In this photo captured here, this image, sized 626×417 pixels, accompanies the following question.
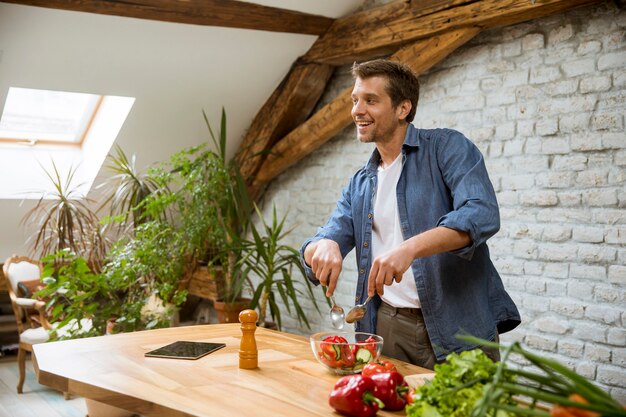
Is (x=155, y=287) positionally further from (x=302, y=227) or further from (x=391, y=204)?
(x=391, y=204)

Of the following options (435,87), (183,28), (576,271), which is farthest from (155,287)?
(576,271)

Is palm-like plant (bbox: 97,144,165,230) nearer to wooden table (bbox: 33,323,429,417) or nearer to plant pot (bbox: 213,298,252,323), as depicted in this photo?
plant pot (bbox: 213,298,252,323)

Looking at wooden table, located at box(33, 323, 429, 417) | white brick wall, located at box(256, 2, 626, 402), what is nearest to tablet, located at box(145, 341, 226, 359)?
wooden table, located at box(33, 323, 429, 417)

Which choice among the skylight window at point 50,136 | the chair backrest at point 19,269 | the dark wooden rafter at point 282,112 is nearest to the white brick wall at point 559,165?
the dark wooden rafter at point 282,112

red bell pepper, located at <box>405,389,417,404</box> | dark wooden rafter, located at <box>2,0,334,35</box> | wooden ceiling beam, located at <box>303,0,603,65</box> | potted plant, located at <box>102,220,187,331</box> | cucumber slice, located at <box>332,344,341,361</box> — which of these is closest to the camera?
red bell pepper, located at <box>405,389,417,404</box>

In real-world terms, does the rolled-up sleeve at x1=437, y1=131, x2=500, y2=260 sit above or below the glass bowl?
above

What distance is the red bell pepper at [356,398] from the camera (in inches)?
66.4

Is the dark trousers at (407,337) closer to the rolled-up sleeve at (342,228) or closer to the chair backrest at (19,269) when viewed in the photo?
the rolled-up sleeve at (342,228)

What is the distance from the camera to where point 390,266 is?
209 cm

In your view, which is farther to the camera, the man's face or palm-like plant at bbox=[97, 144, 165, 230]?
palm-like plant at bbox=[97, 144, 165, 230]

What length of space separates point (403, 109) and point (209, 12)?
227cm

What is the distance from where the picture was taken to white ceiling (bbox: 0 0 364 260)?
4504mm

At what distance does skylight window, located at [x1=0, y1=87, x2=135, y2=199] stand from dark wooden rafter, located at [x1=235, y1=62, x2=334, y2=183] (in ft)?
3.56

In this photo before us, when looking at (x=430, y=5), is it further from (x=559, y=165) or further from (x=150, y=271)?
(x=150, y=271)
